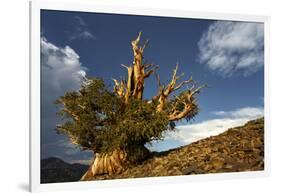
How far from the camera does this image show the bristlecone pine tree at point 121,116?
4.96m

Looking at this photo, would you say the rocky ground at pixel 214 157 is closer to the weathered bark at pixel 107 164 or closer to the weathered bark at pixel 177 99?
the weathered bark at pixel 107 164

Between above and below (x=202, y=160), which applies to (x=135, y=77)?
above

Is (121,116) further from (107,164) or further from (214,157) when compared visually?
(214,157)

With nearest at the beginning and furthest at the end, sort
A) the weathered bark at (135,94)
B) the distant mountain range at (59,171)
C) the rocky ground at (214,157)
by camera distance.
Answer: the distant mountain range at (59,171) < the weathered bark at (135,94) < the rocky ground at (214,157)

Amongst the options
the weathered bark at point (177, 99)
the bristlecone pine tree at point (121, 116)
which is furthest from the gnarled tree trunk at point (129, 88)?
the weathered bark at point (177, 99)

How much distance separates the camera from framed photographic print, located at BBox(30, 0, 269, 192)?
188 inches

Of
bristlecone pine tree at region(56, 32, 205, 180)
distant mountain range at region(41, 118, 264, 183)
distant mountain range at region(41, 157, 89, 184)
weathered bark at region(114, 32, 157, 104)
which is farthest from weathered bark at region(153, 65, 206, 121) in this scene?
distant mountain range at region(41, 157, 89, 184)

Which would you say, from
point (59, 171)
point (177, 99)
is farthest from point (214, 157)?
point (59, 171)

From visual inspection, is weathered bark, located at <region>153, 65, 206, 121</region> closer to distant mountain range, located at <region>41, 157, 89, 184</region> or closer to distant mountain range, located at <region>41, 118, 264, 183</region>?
distant mountain range, located at <region>41, 118, 264, 183</region>

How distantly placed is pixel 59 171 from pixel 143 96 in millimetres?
1091

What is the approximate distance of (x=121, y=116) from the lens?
16.7 ft

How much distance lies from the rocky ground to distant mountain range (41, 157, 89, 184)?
7.4 inches

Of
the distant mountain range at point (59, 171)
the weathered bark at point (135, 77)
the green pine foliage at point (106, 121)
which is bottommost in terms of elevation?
the distant mountain range at point (59, 171)
